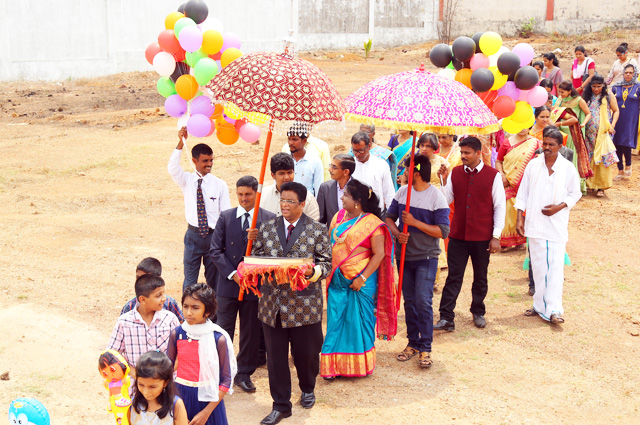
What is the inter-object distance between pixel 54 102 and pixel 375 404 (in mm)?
19504

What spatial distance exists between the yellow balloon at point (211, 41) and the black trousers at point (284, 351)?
2544 mm

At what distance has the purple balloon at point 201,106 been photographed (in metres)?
6.47

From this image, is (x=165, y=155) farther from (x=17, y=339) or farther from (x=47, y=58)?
(x=47, y=58)

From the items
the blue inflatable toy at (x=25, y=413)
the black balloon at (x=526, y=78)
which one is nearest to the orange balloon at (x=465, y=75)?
the black balloon at (x=526, y=78)

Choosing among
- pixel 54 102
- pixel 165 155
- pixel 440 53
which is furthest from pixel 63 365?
pixel 54 102

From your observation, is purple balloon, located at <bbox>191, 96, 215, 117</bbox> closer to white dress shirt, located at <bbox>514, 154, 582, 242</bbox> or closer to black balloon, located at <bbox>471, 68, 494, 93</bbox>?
black balloon, located at <bbox>471, 68, 494, 93</bbox>

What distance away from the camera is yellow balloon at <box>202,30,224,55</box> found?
20.8 feet

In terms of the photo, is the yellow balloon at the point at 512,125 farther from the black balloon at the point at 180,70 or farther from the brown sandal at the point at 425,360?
the black balloon at the point at 180,70

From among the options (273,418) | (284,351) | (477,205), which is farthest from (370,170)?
(273,418)

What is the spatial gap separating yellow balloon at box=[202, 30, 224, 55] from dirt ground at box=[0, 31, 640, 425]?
294cm

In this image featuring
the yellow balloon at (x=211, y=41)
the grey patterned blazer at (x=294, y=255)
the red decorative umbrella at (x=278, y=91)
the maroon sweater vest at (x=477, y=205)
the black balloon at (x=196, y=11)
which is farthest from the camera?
the maroon sweater vest at (x=477, y=205)

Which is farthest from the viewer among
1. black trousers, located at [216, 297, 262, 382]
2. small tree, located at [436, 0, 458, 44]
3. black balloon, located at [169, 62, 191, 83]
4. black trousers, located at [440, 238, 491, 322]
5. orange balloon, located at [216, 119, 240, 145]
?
small tree, located at [436, 0, 458, 44]

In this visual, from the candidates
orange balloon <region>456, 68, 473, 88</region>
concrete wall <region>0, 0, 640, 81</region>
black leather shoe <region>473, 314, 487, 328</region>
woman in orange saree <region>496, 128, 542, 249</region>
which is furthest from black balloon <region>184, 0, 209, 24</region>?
concrete wall <region>0, 0, 640, 81</region>

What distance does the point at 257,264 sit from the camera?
5078 mm
